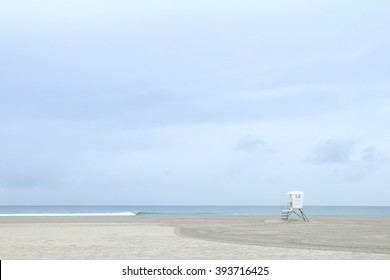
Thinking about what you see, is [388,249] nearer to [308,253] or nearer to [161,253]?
[308,253]

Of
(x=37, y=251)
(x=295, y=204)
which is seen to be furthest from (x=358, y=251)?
(x=295, y=204)

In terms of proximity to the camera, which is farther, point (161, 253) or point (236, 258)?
point (161, 253)

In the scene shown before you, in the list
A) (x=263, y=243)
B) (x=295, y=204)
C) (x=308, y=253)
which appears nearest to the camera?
(x=308, y=253)

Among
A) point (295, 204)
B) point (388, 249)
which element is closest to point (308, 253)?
point (388, 249)

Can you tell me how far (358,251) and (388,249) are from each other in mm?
1862

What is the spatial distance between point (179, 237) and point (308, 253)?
9.79 m
